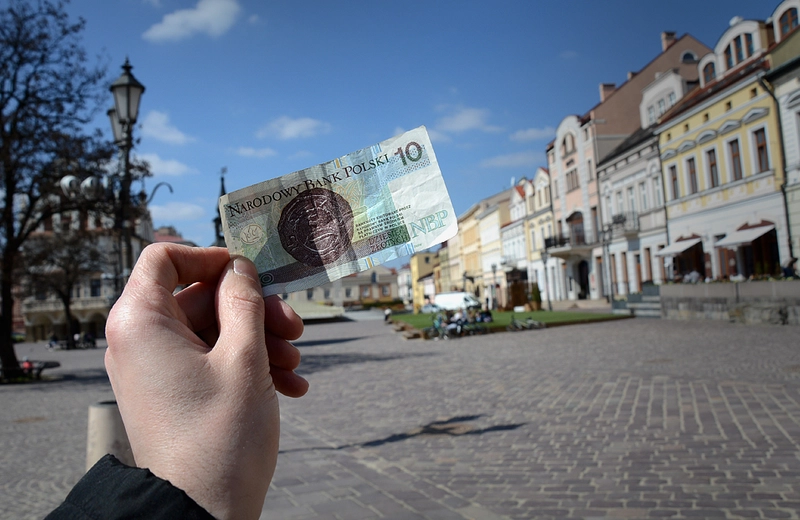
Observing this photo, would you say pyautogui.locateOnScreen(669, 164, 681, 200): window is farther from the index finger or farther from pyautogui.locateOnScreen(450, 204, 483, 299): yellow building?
pyautogui.locateOnScreen(450, 204, 483, 299): yellow building

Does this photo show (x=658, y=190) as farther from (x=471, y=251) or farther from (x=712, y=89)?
(x=471, y=251)

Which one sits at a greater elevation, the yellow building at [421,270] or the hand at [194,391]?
the yellow building at [421,270]

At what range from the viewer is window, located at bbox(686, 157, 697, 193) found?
34.0m

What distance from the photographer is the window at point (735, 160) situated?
2991 cm

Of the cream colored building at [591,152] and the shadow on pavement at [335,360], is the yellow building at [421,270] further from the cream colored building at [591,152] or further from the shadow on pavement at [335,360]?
the shadow on pavement at [335,360]

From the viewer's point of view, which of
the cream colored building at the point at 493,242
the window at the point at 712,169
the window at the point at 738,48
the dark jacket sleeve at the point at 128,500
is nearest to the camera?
the dark jacket sleeve at the point at 128,500

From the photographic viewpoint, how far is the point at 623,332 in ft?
77.7

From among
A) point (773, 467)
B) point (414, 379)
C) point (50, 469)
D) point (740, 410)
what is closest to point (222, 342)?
point (773, 467)

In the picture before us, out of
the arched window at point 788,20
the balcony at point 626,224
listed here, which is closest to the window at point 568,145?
the balcony at point 626,224

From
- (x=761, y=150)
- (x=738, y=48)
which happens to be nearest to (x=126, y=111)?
(x=761, y=150)

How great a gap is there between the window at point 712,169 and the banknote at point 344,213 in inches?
1344

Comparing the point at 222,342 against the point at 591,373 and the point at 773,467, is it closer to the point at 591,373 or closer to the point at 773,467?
the point at 773,467

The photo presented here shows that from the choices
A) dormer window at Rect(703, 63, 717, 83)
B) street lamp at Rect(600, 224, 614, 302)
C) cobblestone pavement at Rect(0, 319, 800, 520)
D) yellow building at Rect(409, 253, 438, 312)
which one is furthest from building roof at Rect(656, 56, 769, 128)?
yellow building at Rect(409, 253, 438, 312)

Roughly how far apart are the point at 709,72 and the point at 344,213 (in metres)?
38.1
